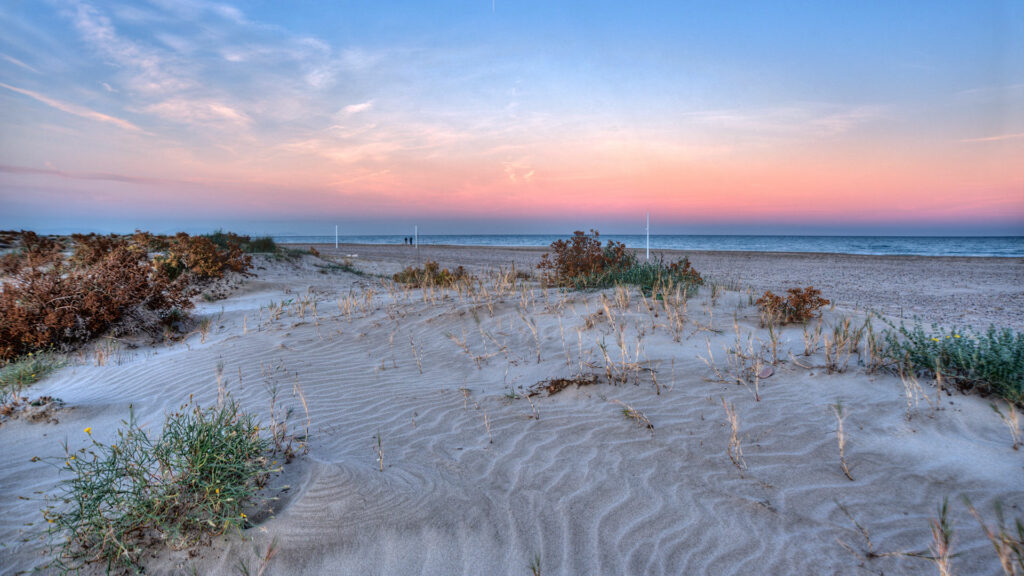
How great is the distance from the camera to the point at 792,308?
6.09 metres

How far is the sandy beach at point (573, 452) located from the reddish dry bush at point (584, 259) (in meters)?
2.42

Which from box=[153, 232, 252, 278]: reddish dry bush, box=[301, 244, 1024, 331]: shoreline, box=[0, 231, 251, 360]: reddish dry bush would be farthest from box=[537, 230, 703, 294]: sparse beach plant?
box=[153, 232, 252, 278]: reddish dry bush

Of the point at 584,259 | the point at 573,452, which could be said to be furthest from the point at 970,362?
the point at 584,259

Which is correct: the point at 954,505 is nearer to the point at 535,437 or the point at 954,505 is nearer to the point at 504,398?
the point at 535,437

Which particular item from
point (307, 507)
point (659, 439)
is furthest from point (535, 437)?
point (307, 507)

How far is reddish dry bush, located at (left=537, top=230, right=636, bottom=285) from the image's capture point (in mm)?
8930

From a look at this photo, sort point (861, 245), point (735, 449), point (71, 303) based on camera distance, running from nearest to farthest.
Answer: point (735, 449)
point (71, 303)
point (861, 245)

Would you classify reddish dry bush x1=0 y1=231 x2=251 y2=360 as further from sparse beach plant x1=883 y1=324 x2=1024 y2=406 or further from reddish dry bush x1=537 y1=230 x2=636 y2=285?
sparse beach plant x1=883 y1=324 x2=1024 y2=406

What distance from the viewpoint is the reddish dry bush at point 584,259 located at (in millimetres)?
8930

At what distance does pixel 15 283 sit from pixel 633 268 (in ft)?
33.3

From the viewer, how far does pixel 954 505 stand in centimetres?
253

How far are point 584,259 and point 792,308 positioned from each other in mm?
3871

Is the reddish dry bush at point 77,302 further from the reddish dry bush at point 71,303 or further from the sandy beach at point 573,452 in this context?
the sandy beach at point 573,452

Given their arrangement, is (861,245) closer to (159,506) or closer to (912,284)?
(912,284)
